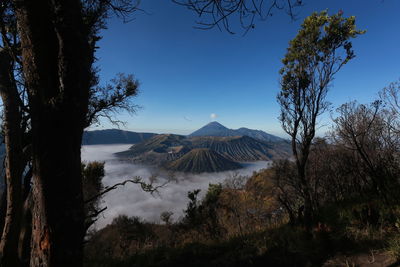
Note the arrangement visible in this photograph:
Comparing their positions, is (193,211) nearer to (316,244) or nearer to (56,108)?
(316,244)

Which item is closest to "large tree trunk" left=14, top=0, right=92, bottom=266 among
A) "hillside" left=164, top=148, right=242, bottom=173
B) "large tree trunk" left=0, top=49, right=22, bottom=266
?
"large tree trunk" left=0, top=49, right=22, bottom=266

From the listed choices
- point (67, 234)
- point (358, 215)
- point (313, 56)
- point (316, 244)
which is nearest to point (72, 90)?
point (67, 234)

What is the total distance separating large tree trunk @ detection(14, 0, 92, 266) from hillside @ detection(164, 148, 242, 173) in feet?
516

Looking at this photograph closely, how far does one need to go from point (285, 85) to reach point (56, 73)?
9.47m

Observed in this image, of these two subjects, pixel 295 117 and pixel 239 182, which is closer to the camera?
pixel 295 117

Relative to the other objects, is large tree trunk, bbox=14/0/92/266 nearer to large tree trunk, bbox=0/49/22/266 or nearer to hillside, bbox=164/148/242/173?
large tree trunk, bbox=0/49/22/266

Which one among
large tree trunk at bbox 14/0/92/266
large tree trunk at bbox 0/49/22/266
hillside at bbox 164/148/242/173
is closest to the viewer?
large tree trunk at bbox 14/0/92/266

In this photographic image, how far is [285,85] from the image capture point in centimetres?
881

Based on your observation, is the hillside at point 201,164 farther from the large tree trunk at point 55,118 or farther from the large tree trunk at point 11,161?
the large tree trunk at point 55,118

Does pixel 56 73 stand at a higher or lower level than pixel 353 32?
lower

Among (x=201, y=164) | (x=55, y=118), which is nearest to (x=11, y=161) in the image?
(x=55, y=118)

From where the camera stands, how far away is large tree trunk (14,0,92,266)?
4.30ft

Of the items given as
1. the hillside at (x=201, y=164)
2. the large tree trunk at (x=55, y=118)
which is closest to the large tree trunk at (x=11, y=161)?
the large tree trunk at (x=55, y=118)

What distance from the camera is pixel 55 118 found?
1351 mm
